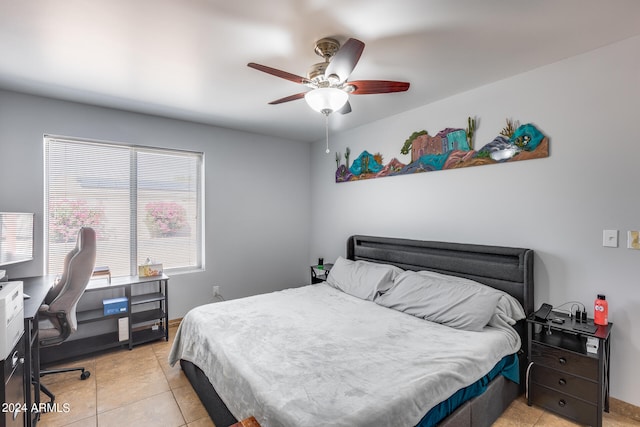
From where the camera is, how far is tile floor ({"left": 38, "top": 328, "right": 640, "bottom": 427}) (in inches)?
79.9

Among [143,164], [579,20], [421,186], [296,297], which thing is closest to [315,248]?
[296,297]

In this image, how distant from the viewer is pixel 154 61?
7.41 feet

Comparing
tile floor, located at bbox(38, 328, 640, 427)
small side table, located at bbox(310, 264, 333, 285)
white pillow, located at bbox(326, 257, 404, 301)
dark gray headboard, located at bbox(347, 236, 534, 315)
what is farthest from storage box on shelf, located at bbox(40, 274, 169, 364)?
dark gray headboard, located at bbox(347, 236, 534, 315)

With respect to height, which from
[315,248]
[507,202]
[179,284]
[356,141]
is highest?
[356,141]

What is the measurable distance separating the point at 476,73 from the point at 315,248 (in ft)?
Answer: 10.5

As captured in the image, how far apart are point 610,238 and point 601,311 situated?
506mm

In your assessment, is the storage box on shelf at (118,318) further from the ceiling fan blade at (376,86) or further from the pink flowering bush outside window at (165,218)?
the ceiling fan blade at (376,86)

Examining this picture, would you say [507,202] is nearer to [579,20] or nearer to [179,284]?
[579,20]

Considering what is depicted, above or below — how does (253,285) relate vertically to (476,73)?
below

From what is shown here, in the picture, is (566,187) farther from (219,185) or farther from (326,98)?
(219,185)

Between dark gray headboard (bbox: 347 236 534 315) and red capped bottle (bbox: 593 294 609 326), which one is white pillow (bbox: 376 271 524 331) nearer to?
dark gray headboard (bbox: 347 236 534 315)

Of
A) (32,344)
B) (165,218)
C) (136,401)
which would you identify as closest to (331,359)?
(136,401)

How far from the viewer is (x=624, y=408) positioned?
2.05 meters

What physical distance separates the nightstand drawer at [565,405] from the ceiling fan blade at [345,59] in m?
2.55
